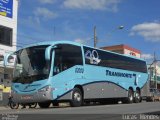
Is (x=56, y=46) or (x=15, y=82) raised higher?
(x=56, y=46)

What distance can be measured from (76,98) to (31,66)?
3.62m

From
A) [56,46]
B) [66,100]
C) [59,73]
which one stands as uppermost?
[56,46]

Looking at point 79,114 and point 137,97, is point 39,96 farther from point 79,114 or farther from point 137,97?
point 137,97

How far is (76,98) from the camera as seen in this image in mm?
25141

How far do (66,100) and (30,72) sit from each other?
9.35 feet

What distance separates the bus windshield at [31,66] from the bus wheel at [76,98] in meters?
2.69

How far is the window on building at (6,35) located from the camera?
40922mm

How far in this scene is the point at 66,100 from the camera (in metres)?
24.6

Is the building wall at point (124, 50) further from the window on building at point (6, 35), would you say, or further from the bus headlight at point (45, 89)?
the bus headlight at point (45, 89)

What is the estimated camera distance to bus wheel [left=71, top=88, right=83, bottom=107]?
24800 millimetres

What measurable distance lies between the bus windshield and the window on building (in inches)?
671

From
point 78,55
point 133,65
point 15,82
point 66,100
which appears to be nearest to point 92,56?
point 78,55

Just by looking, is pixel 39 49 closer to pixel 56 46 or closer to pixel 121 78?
pixel 56 46

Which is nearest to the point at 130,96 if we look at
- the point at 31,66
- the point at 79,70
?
the point at 79,70
